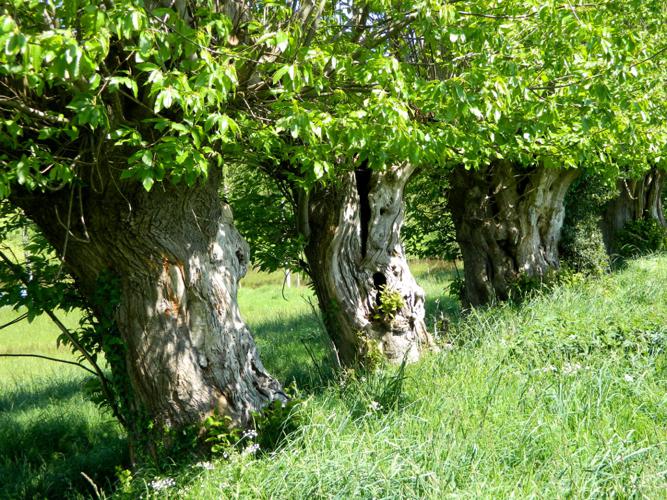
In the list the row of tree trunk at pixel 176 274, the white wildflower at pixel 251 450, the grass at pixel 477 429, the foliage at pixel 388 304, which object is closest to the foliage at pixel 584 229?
→ the grass at pixel 477 429

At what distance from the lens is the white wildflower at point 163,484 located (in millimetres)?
4711

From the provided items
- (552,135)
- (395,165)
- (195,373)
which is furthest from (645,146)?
(195,373)

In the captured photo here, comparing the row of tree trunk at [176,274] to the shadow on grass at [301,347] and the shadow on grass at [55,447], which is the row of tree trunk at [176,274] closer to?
the shadow on grass at [301,347]

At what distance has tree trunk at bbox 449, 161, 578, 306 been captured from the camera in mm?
11836

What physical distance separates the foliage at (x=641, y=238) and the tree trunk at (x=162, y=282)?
49.0ft

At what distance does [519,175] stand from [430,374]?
20.8ft

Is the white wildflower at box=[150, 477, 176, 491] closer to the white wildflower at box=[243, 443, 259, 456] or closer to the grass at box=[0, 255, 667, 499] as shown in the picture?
the grass at box=[0, 255, 667, 499]

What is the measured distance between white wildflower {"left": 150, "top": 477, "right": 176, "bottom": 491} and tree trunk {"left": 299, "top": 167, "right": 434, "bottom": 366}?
145 inches

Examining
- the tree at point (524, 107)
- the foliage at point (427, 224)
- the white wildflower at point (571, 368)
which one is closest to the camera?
the tree at point (524, 107)

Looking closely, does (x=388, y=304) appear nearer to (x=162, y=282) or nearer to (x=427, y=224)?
(x=162, y=282)

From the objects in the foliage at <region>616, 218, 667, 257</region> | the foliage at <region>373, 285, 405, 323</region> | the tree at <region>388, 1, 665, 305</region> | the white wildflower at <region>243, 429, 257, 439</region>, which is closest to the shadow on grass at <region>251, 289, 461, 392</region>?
the foliage at <region>373, 285, 405, 323</region>

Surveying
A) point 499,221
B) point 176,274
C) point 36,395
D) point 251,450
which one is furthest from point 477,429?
point 36,395

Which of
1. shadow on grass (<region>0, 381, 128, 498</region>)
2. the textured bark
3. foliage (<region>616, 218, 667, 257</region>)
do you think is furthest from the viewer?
the textured bark

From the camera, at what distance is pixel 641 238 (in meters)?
18.1
